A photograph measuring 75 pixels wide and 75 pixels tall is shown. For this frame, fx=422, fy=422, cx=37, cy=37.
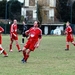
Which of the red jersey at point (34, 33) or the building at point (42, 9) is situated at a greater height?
the red jersey at point (34, 33)

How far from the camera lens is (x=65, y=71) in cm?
1459

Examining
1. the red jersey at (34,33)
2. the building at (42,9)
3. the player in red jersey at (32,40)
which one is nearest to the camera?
the player in red jersey at (32,40)

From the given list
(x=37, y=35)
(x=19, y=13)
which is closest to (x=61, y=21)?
(x=19, y=13)

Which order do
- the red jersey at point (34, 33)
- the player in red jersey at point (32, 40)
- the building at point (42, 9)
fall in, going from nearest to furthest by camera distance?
the player in red jersey at point (32, 40)
the red jersey at point (34, 33)
the building at point (42, 9)

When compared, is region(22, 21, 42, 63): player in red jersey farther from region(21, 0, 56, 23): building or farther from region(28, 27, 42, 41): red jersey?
region(21, 0, 56, 23): building

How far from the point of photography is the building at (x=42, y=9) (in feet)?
268

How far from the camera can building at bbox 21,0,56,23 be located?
8166 centimetres

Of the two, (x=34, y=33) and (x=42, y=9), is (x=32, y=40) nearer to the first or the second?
(x=34, y=33)

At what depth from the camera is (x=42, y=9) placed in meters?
81.9

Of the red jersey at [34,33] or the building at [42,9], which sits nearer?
the red jersey at [34,33]

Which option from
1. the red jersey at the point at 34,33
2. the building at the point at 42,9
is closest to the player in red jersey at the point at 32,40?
the red jersey at the point at 34,33

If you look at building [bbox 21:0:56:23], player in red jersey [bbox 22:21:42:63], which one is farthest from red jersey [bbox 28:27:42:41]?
building [bbox 21:0:56:23]

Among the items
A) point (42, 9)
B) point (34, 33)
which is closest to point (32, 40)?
point (34, 33)

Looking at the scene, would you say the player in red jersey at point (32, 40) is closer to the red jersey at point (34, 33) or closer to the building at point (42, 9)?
the red jersey at point (34, 33)
